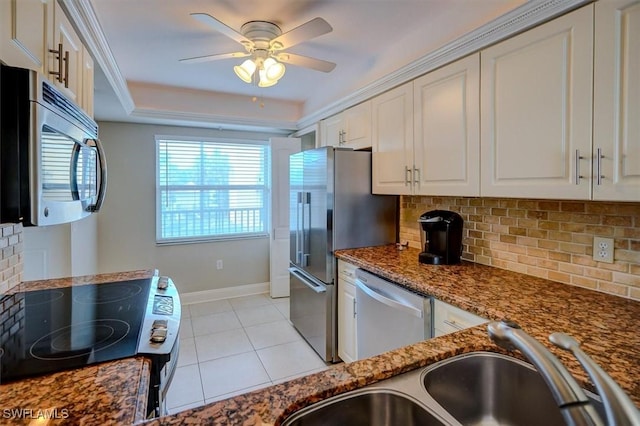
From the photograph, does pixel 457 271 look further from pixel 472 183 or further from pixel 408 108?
pixel 408 108

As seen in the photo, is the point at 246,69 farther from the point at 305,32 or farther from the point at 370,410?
the point at 370,410

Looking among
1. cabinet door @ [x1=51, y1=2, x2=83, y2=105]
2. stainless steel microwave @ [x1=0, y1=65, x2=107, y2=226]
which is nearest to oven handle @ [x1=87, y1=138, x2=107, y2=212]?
cabinet door @ [x1=51, y1=2, x2=83, y2=105]

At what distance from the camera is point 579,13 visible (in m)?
1.37

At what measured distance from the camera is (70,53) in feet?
5.01

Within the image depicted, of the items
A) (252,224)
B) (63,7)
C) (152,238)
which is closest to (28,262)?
(152,238)

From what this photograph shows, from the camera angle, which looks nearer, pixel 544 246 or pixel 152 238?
pixel 544 246

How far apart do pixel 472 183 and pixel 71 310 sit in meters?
2.10

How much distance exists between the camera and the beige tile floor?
232 cm

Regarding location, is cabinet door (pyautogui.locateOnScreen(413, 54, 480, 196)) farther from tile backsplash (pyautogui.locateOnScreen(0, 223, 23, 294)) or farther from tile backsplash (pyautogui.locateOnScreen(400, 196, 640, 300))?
tile backsplash (pyautogui.locateOnScreen(0, 223, 23, 294))

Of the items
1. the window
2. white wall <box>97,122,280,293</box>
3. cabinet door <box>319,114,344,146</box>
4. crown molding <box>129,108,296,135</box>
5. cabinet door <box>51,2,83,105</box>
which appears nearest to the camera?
cabinet door <box>51,2,83,105</box>

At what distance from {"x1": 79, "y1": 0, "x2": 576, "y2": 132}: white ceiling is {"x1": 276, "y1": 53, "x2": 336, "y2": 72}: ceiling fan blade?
21 cm

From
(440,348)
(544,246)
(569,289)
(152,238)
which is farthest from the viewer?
(152,238)

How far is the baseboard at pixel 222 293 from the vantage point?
4094mm

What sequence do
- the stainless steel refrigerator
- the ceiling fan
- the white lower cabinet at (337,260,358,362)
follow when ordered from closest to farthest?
1. the ceiling fan
2. the white lower cabinet at (337,260,358,362)
3. the stainless steel refrigerator
